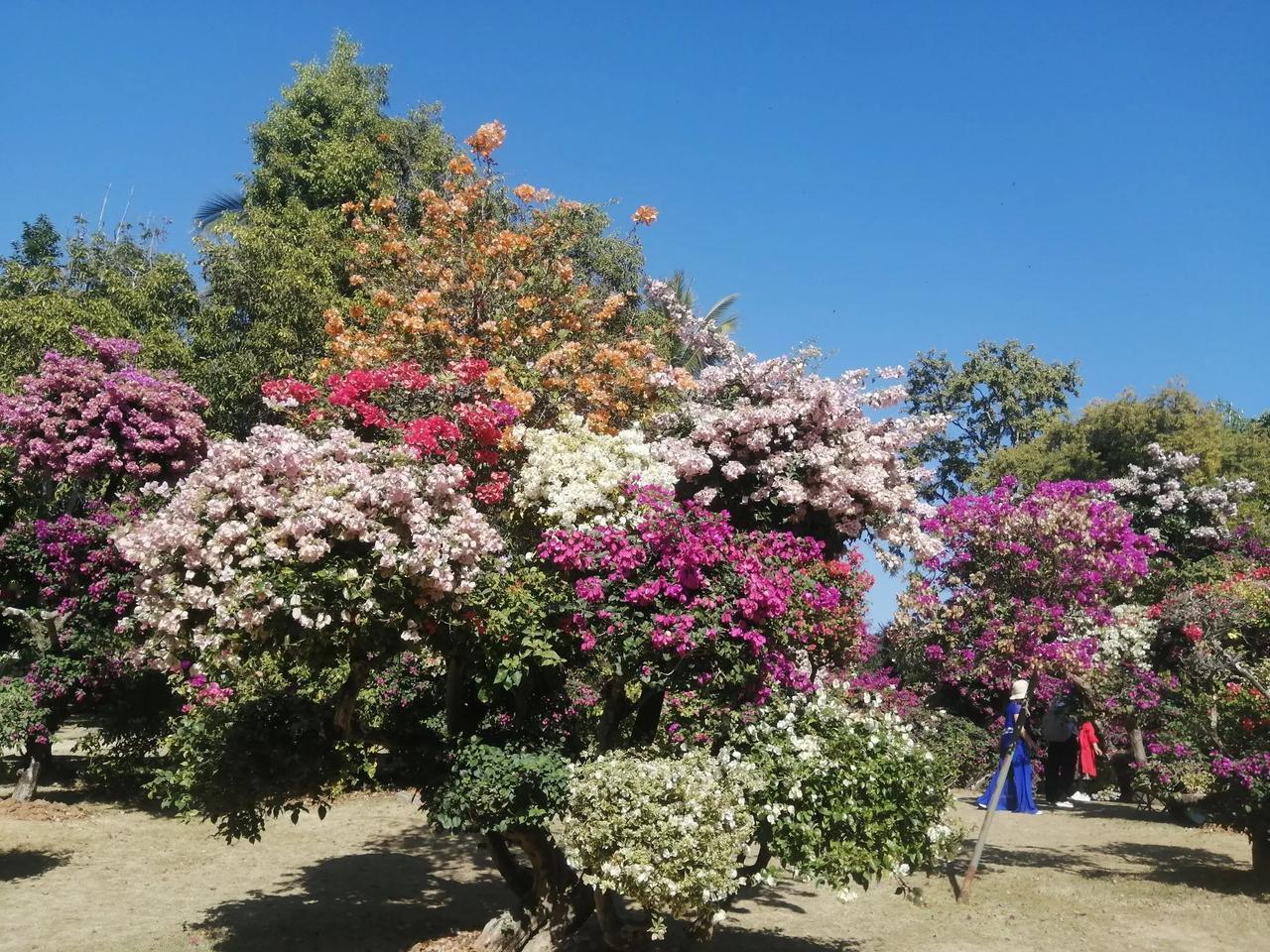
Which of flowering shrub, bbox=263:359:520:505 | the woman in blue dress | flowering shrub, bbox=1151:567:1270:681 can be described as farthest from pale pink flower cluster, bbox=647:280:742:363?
flowering shrub, bbox=1151:567:1270:681

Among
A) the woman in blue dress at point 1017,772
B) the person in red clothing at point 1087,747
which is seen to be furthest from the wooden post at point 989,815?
the person in red clothing at point 1087,747

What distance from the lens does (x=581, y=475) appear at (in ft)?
25.9

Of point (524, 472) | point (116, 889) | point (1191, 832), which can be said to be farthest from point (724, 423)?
point (1191, 832)

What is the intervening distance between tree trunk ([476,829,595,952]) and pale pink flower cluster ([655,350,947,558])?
Answer: 3375mm

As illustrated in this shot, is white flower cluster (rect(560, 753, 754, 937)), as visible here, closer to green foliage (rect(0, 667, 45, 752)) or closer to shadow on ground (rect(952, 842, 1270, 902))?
shadow on ground (rect(952, 842, 1270, 902))

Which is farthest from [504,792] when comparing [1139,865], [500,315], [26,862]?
[1139,865]

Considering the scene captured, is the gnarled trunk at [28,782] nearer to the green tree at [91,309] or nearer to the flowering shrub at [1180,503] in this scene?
the green tree at [91,309]

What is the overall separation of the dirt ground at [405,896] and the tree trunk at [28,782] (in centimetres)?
41

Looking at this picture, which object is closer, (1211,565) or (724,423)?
(724,423)

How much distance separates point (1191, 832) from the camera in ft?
49.6

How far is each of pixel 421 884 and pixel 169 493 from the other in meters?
6.09

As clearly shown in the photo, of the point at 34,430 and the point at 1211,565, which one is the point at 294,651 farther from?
the point at 1211,565

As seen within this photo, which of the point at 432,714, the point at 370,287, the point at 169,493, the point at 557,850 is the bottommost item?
the point at 557,850

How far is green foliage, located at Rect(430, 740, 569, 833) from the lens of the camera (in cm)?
704
